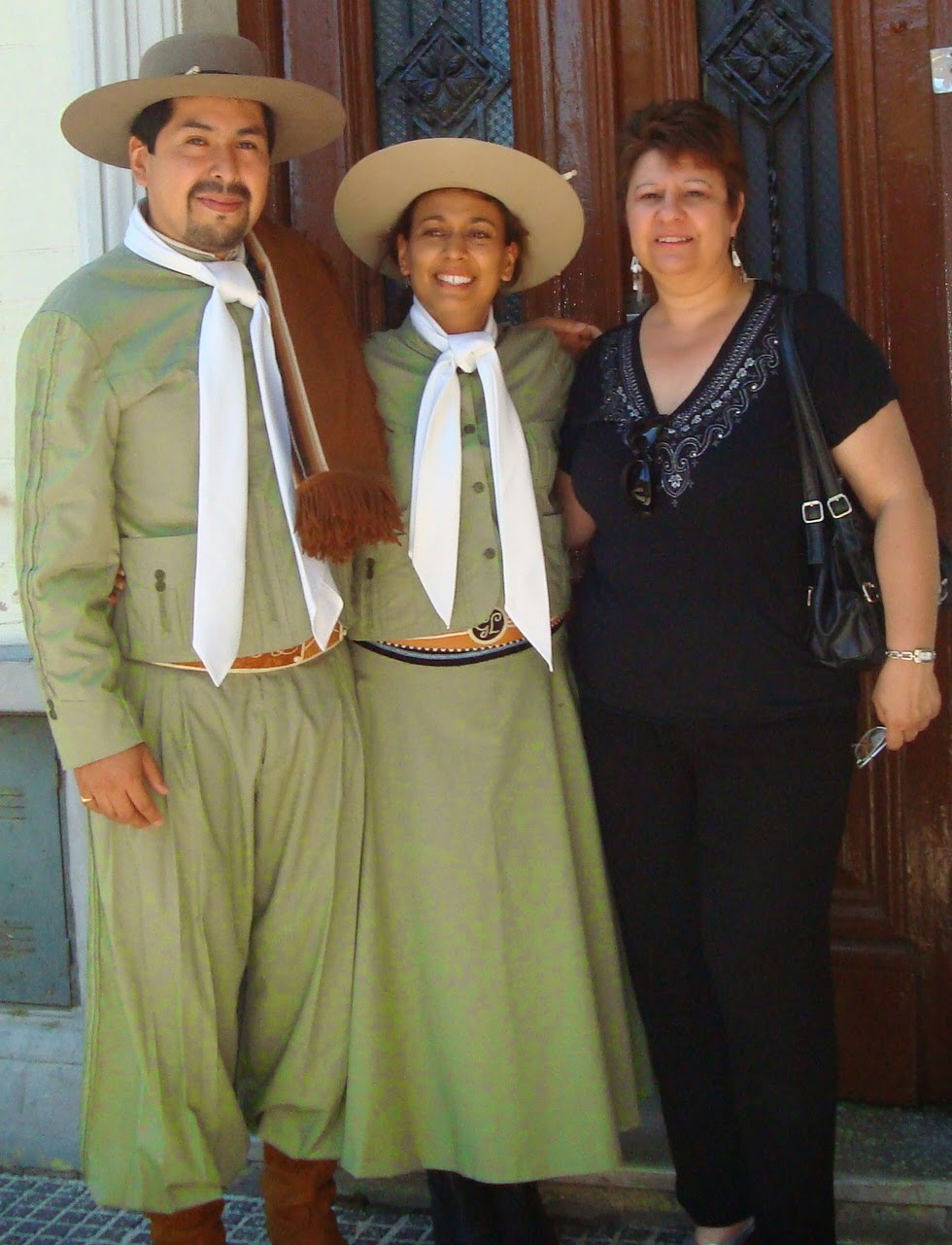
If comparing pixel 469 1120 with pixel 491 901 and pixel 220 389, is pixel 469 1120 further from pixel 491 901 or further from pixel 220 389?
pixel 220 389

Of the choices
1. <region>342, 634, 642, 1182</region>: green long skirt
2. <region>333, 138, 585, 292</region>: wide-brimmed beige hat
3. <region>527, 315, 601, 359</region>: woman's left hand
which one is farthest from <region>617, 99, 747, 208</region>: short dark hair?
<region>342, 634, 642, 1182</region>: green long skirt

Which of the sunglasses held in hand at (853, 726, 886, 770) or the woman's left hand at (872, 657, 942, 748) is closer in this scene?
the woman's left hand at (872, 657, 942, 748)

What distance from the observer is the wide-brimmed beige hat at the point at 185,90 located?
2299 mm

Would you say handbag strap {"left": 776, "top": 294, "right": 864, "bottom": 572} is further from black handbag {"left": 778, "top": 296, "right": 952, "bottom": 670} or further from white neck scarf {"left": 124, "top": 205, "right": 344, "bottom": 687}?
white neck scarf {"left": 124, "top": 205, "right": 344, "bottom": 687}

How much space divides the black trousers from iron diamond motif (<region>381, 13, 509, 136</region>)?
4.73 ft

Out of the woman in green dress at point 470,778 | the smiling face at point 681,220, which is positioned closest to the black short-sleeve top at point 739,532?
the smiling face at point 681,220

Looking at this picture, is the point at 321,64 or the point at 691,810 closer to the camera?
the point at 691,810

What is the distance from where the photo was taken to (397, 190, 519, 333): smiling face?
251cm

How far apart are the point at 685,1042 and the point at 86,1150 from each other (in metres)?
1.07

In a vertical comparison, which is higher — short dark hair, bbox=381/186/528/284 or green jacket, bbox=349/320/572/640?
short dark hair, bbox=381/186/528/284

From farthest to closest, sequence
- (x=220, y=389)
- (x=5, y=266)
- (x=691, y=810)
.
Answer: (x=5, y=266) < (x=691, y=810) < (x=220, y=389)

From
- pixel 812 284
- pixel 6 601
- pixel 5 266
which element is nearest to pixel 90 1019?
pixel 6 601

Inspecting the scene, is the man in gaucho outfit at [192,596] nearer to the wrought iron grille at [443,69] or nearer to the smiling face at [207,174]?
the smiling face at [207,174]

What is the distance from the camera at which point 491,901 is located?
2.45 metres
